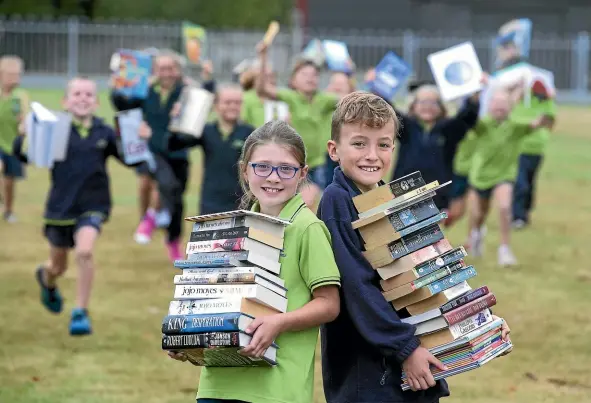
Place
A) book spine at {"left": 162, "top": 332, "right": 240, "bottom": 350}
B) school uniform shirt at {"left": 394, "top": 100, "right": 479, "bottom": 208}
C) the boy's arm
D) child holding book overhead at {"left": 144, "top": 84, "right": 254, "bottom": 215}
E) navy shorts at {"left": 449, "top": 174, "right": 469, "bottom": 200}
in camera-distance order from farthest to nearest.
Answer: navy shorts at {"left": 449, "top": 174, "right": 469, "bottom": 200}, school uniform shirt at {"left": 394, "top": 100, "right": 479, "bottom": 208}, child holding book overhead at {"left": 144, "top": 84, "right": 254, "bottom": 215}, the boy's arm, book spine at {"left": 162, "top": 332, "right": 240, "bottom": 350}

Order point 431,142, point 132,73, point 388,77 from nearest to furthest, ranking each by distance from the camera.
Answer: point 132,73 → point 431,142 → point 388,77

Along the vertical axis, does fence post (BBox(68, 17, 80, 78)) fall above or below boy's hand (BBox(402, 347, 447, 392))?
above

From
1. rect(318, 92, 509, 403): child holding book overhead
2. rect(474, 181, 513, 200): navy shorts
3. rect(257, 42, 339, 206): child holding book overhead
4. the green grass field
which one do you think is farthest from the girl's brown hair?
rect(474, 181, 513, 200): navy shorts

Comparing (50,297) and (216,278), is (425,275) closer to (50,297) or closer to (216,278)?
(216,278)

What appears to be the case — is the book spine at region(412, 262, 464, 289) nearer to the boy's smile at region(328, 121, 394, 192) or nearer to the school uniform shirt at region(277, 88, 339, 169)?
the boy's smile at region(328, 121, 394, 192)

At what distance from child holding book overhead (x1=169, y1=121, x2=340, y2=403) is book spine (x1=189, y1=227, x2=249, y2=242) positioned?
0.20 meters

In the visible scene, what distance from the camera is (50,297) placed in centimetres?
971

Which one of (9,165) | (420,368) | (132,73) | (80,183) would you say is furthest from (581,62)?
(420,368)

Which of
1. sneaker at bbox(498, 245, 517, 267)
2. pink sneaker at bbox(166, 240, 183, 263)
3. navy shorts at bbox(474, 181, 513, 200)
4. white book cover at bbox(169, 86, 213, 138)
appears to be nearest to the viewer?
white book cover at bbox(169, 86, 213, 138)

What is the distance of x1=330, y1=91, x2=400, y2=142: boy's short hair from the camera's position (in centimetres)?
449

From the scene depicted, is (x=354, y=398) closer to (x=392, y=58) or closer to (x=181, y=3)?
(x=392, y=58)

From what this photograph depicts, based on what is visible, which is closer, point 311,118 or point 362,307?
point 362,307

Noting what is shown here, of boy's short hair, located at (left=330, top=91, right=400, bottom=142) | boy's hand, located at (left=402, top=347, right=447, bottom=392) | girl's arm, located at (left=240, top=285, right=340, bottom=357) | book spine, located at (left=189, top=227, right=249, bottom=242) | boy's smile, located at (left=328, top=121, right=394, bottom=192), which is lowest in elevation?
boy's hand, located at (left=402, top=347, right=447, bottom=392)

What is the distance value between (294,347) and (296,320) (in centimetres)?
13
